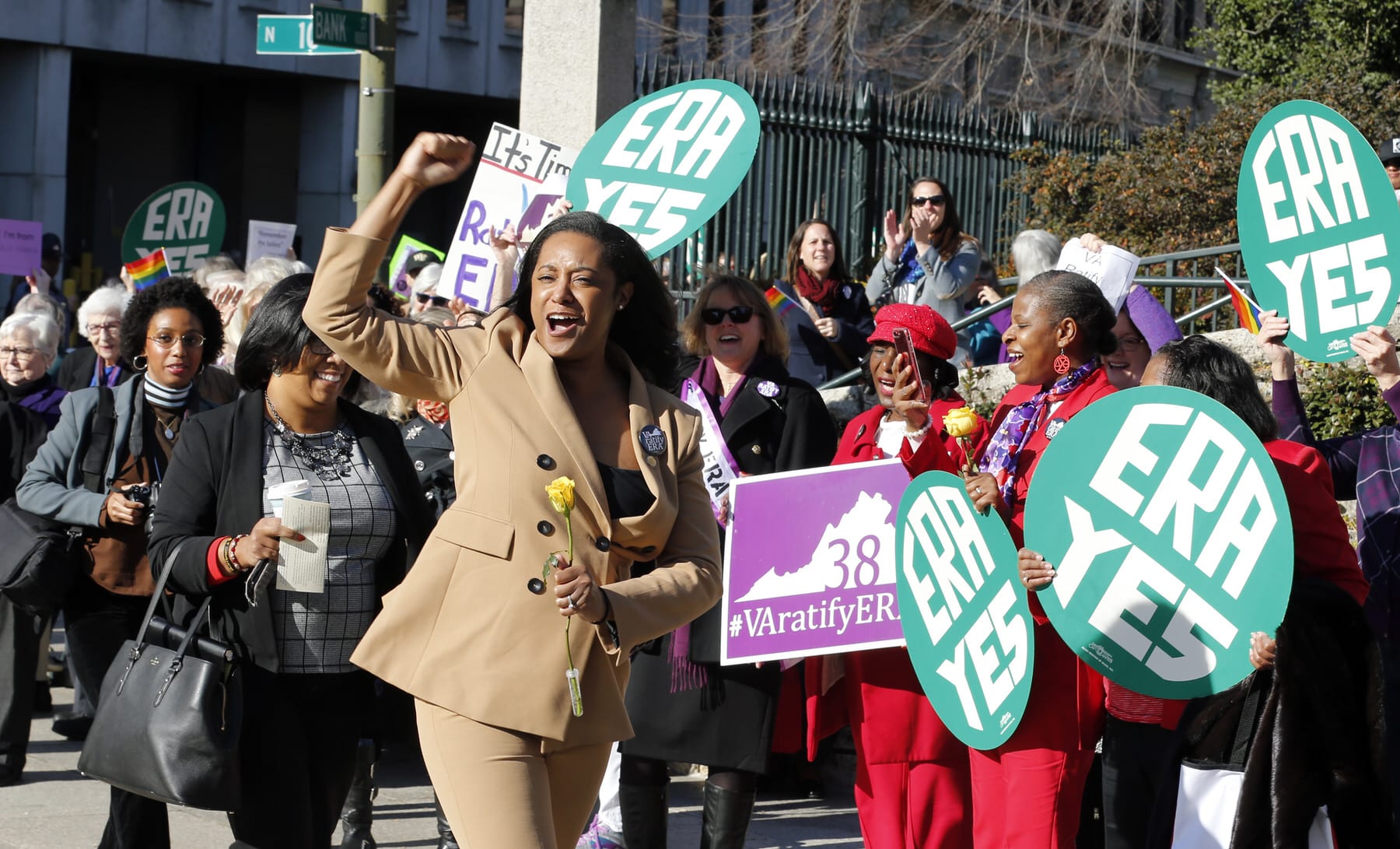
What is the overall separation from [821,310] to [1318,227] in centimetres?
368

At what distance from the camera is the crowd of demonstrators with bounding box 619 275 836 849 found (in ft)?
18.5

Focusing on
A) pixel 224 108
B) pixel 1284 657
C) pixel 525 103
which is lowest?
pixel 1284 657

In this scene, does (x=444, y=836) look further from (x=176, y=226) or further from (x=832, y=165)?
(x=176, y=226)

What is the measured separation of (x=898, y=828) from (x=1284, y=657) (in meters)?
1.53

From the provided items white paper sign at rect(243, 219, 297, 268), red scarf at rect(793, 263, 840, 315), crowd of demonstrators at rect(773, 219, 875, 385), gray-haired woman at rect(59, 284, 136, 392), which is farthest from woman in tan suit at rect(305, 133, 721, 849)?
white paper sign at rect(243, 219, 297, 268)

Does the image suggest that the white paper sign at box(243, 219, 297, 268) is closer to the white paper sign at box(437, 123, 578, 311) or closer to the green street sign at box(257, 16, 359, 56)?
the green street sign at box(257, 16, 359, 56)

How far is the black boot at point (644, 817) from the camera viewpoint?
18.5ft

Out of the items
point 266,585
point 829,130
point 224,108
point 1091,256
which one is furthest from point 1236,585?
point 224,108

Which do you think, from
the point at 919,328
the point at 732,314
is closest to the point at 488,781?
the point at 919,328

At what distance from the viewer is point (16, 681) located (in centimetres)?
716

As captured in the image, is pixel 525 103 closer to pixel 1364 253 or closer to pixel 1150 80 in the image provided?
pixel 1364 253

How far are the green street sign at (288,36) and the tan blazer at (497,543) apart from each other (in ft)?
17.9

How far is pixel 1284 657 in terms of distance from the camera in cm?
411

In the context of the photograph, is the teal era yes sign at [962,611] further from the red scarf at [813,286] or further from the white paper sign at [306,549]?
the red scarf at [813,286]
